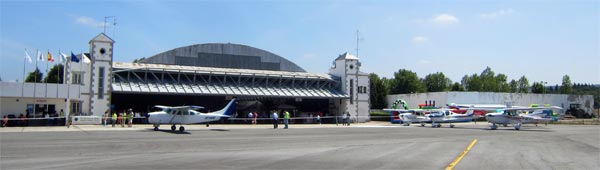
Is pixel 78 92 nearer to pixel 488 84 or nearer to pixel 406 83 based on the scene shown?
pixel 406 83

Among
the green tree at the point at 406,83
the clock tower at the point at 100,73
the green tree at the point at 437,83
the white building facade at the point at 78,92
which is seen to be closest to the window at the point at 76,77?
the white building facade at the point at 78,92

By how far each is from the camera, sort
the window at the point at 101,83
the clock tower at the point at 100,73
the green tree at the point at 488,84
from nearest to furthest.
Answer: the clock tower at the point at 100,73 < the window at the point at 101,83 < the green tree at the point at 488,84

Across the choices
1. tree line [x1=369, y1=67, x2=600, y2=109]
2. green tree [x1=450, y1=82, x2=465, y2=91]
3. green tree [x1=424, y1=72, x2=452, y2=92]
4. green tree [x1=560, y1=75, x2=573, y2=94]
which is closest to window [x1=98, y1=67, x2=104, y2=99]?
tree line [x1=369, y1=67, x2=600, y2=109]

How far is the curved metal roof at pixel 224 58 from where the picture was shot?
162 feet

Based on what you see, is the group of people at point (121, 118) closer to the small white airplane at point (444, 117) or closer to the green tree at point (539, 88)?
the small white airplane at point (444, 117)

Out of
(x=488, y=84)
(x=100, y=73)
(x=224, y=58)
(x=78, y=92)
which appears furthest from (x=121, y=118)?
(x=488, y=84)

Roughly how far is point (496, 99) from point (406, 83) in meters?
37.7

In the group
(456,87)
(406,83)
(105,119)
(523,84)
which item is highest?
(523,84)

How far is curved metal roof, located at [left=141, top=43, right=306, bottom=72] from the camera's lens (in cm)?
4947

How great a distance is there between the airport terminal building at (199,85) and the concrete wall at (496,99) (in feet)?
49.5

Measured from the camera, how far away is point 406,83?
10569 cm

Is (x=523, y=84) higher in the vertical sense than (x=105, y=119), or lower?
higher

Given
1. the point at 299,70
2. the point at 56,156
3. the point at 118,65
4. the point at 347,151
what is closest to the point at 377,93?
the point at 299,70

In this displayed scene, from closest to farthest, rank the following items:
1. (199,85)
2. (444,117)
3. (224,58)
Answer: (444,117), (199,85), (224,58)
